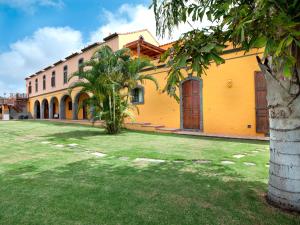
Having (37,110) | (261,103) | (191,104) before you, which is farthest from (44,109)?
(261,103)

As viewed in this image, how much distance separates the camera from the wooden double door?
454 inches

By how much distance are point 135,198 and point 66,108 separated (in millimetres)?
23068

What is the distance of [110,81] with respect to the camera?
9.95 metres

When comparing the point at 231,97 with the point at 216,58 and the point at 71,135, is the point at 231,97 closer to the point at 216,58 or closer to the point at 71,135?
the point at 71,135

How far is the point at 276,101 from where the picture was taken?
8.30 feet

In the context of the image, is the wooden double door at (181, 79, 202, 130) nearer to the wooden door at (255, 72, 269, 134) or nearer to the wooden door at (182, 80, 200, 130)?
the wooden door at (182, 80, 200, 130)

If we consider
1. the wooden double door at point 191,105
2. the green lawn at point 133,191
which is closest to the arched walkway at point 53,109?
the wooden double door at point 191,105

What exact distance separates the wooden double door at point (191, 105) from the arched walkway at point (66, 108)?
1496 centimetres

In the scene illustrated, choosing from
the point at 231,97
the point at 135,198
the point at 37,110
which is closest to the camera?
the point at 135,198

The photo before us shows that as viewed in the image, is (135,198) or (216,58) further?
(135,198)

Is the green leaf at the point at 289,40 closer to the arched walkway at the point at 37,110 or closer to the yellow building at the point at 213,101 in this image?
the yellow building at the point at 213,101

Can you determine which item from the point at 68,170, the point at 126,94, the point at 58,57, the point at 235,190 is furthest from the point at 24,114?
the point at 235,190

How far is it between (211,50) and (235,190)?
7.69 ft

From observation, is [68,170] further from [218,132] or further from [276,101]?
[218,132]
